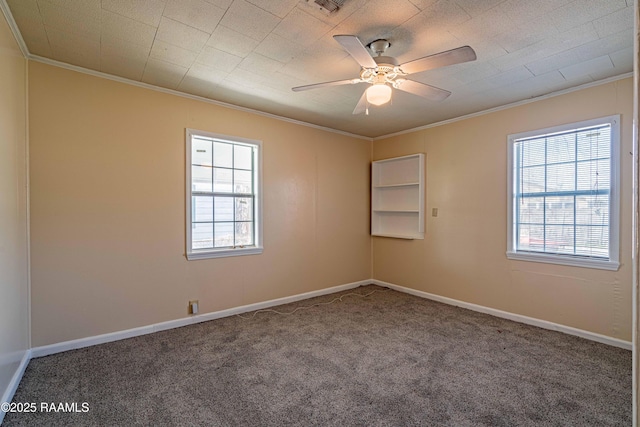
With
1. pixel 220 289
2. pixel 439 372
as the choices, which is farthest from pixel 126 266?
pixel 439 372

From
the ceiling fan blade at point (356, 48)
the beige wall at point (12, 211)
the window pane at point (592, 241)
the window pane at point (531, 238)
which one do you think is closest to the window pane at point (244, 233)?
the beige wall at point (12, 211)

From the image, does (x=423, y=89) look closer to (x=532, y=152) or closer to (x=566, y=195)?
(x=532, y=152)

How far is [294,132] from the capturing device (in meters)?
4.29

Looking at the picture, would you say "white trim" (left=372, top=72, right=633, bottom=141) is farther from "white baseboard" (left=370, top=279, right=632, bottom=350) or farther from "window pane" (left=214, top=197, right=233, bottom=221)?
"window pane" (left=214, top=197, right=233, bottom=221)

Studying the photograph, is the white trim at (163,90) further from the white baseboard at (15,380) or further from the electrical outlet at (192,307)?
the white baseboard at (15,380)

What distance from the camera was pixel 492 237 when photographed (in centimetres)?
375

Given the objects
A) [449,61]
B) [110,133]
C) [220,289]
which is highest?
[449,61]

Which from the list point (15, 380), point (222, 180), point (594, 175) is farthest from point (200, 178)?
point (594, 175)

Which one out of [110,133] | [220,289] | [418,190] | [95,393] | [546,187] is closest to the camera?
[95,393]

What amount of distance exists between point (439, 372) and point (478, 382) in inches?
10.8

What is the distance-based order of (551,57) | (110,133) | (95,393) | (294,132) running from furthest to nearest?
(294,132) < (110,133) < (551,57) < (95,393)

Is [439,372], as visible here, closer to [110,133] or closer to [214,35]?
[214,35]

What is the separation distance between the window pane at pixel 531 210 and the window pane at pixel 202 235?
365cm

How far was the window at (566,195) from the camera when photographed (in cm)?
292
